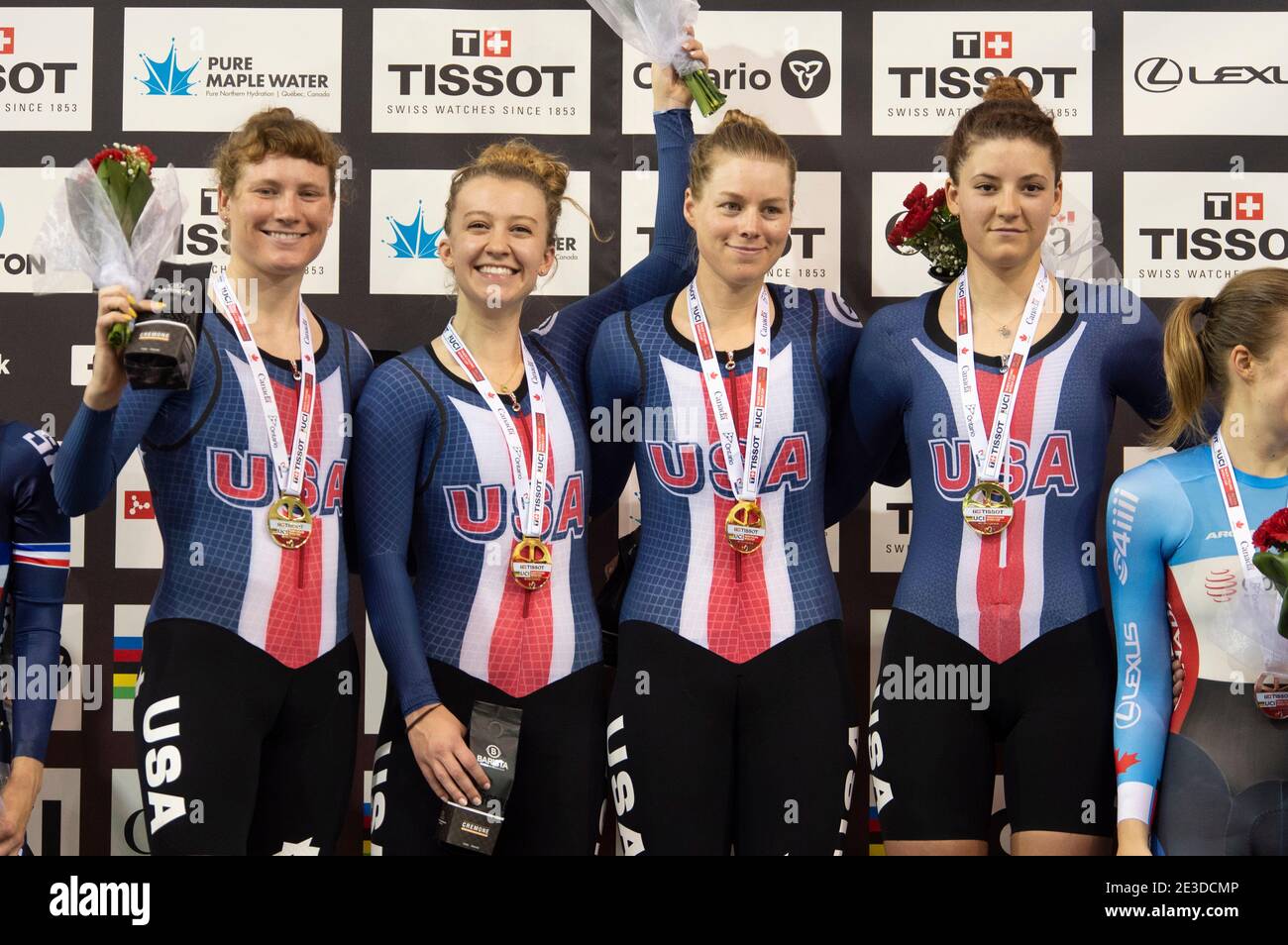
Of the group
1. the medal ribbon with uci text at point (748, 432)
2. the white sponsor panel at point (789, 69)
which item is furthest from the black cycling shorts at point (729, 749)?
the white sponsor panel at point (789, 69)

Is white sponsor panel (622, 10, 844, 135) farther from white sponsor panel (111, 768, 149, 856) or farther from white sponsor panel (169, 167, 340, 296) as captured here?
white sponsor panel (111, 768, 149, 856)

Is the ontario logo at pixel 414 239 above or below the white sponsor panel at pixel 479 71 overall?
below

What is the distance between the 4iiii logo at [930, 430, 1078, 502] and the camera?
10.2 feet

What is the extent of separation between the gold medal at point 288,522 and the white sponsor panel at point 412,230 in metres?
0.91

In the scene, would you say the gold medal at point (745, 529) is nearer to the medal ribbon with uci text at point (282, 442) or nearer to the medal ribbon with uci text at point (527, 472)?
the medal ribbon with uci text at point (527, 472)

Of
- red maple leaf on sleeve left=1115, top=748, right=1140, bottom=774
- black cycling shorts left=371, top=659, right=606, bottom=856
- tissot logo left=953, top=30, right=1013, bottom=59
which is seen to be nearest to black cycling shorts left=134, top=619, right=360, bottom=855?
black cycling shorts left=371, top=659, right=606, bottom=856

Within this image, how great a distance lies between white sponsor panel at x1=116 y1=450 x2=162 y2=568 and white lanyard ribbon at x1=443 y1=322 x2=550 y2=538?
Answer: 1102mm

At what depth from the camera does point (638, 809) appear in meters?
3.06

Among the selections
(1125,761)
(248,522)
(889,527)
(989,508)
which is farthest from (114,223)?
(1125,761)

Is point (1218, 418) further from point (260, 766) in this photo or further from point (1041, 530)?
point (260, 766)

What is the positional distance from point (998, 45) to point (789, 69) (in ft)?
1.84

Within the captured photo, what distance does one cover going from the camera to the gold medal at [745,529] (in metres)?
3.14

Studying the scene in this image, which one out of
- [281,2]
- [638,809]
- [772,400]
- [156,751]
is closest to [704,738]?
[638,809]

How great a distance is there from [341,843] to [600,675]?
1101 mm
